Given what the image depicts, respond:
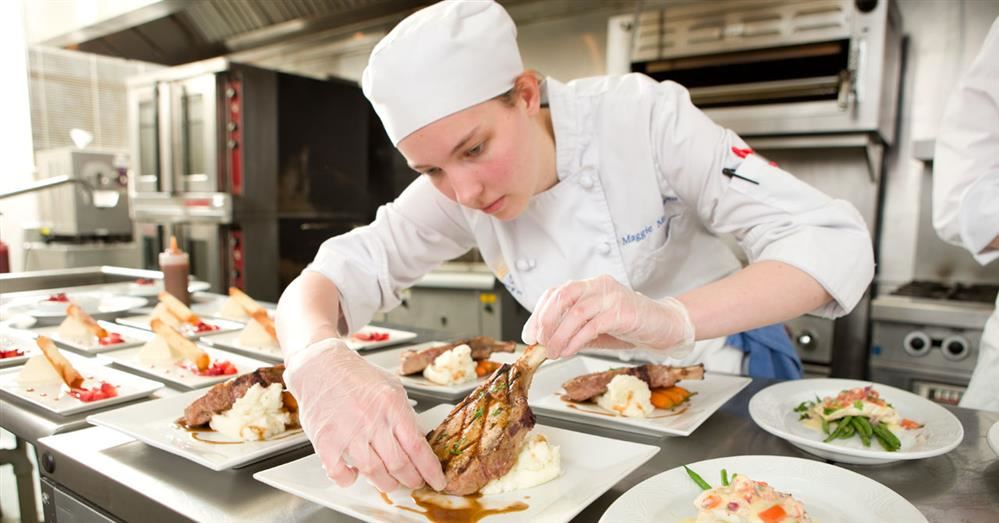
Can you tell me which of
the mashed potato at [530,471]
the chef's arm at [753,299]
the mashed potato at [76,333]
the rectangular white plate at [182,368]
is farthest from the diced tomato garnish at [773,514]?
the mashed potato at [76,333]

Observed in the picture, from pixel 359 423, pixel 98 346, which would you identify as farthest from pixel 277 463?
pixel 98 346

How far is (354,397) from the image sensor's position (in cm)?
115

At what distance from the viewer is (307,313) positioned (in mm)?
1555

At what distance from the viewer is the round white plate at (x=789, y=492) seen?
894 mm

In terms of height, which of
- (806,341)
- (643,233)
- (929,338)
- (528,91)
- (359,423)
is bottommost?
(806,341)

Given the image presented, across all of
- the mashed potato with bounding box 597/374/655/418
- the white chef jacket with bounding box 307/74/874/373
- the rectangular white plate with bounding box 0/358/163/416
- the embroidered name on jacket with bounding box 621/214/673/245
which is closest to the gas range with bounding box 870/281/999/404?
the white chef jacket with bounding box 307/74/874/373

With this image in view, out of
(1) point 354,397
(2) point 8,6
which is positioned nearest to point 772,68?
(1) point 354,397

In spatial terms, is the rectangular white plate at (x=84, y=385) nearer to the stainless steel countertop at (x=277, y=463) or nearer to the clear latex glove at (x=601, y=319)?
the stainless steel countertop at (x=277, y=463)

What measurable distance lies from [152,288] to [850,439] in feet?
10.6

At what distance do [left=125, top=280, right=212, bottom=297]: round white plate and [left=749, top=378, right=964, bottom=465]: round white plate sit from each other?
2638mm

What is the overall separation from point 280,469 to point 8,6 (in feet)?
21.0

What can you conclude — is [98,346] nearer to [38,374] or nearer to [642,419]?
[38,374]

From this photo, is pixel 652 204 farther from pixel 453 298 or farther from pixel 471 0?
pixel 453 298

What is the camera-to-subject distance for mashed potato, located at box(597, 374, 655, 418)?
135 centimetres
